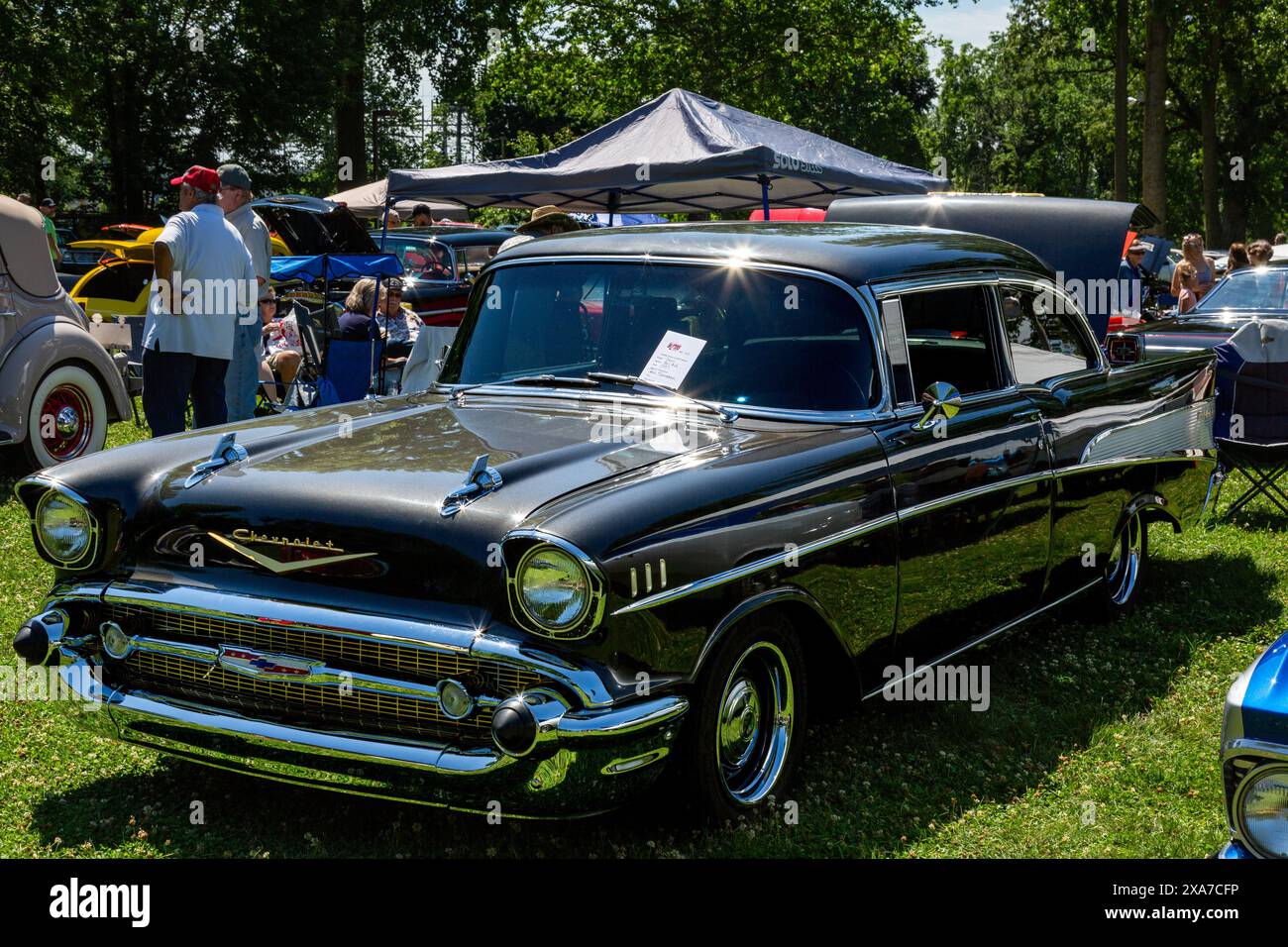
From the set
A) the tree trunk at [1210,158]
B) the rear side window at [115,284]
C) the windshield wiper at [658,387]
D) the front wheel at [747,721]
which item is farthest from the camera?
the tree trunk at [1210,158]

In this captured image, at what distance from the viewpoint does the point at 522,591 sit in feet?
10.9

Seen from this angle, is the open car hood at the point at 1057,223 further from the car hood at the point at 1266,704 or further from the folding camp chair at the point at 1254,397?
the car hood at the point at 1266,704

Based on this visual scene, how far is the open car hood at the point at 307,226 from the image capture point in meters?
17.4

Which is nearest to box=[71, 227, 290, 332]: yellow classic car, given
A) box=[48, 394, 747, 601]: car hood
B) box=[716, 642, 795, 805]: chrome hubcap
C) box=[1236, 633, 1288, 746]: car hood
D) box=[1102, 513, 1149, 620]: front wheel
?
box=[48, 394, 747, 601]: car hood

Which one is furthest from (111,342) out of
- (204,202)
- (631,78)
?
(631,78)

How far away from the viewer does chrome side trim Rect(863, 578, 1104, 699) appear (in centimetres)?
442

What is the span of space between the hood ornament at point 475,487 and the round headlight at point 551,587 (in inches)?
11.4

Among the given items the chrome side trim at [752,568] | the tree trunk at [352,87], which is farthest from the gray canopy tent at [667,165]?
the tree trunk at [352,87]

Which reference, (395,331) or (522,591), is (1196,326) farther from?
(522,591)

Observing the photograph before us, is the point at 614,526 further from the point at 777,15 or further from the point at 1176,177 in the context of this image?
the point at 1176,177

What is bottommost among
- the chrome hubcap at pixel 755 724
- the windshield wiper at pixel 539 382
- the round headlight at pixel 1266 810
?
the chrome hubcap at pixel 755 724

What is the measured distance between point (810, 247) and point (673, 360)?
2.22 feet

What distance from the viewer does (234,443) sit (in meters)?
4.10

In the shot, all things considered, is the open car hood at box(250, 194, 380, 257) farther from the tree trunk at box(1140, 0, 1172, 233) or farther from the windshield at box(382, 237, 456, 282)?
the tree trunk at box(1140, 0, 1172, 233)
